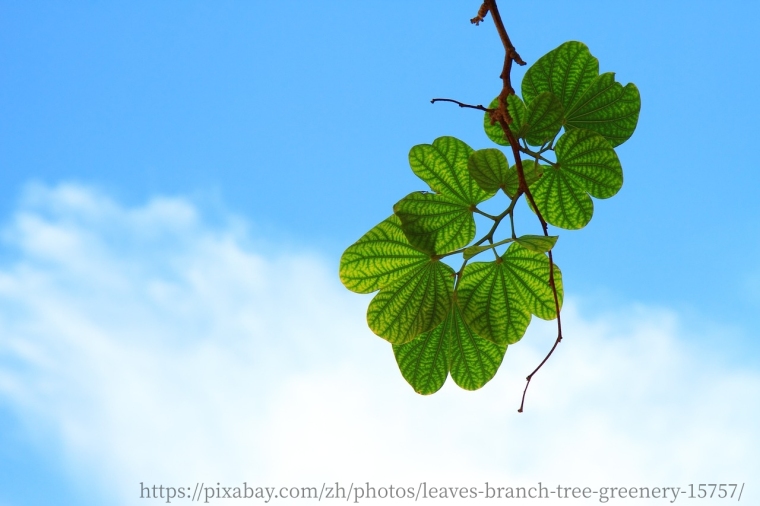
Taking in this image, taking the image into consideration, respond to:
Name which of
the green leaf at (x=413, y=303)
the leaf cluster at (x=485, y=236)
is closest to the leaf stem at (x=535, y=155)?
the leaf cluster at (x=485, y=236)

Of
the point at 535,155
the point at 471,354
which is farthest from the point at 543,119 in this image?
the point at 471,354

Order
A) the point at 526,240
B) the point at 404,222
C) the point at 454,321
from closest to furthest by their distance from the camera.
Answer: the point at 526,240
the point at 404,222
the point at 454,321

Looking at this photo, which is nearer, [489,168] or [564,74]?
[489,168]

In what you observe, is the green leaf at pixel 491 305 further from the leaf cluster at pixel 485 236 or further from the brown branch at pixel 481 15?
the brown branch at pixel 481 15

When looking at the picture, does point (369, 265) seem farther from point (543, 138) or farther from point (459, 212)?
point (543, 138)

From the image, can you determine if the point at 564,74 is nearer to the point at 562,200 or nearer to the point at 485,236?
the point at 562,200

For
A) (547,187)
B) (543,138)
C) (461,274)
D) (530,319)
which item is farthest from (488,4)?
(530,319)
